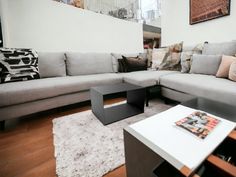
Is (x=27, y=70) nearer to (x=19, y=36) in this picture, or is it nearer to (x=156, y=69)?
(x=19, y=36)

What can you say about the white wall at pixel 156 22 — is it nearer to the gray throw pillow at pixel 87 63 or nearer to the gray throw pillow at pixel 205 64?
the gray throw pillow at pixel 87 63

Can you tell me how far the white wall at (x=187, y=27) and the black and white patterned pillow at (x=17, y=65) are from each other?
9.43 feet

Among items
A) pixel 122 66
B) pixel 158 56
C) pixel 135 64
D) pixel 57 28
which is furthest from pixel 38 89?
pixel 158 56

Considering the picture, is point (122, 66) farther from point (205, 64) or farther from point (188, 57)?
point (205, 64)

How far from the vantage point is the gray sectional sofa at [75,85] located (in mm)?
1408

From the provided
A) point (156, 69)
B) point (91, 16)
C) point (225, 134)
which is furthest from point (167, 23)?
point (225, 134)

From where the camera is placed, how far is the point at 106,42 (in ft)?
12.2

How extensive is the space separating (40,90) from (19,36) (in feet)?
5.04

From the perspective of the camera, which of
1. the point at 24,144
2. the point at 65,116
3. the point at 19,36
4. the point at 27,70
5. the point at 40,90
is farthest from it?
the point at 19,36

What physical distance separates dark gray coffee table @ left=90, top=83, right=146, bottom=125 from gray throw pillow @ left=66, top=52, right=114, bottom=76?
0.90 metres

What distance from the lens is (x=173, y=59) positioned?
2.41 metres

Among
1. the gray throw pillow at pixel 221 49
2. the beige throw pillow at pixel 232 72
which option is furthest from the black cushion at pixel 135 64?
the beige throw pillow at pixel 232 72

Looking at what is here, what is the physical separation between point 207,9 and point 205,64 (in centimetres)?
132

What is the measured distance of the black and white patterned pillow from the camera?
1.80 m
